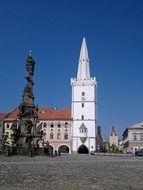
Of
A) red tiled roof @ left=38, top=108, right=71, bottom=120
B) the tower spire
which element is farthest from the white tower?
red tiled roof @ left=38, top=108, right=71, bottom=120

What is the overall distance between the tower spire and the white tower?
10 centimetres

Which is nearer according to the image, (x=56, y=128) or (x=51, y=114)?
(x=56, y=128)

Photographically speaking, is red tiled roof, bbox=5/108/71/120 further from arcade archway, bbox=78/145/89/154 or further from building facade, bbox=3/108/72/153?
arcade archway, bbox=78/145/89/154

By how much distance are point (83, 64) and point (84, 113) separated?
15.9 meters

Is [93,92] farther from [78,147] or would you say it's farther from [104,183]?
[104,183]

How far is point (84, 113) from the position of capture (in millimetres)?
106688

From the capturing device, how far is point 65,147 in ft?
357

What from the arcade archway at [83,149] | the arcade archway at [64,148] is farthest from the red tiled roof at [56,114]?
the arcade archway at [83,149]

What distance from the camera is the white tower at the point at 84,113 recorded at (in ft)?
347

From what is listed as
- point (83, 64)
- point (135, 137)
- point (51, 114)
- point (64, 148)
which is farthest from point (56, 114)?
point (135, 137)

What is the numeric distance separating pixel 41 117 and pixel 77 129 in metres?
12.8

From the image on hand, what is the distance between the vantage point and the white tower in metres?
106

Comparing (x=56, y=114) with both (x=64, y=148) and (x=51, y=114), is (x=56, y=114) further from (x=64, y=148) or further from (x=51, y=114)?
(x=64, y=148)

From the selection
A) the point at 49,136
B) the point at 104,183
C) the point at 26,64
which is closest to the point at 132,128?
the point at 49,136
